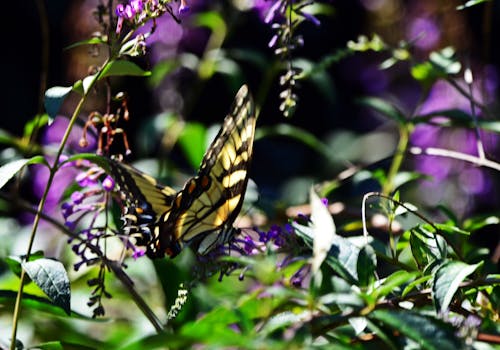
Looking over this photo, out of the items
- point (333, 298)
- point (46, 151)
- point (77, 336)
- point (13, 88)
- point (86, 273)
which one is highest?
point (13, 88)

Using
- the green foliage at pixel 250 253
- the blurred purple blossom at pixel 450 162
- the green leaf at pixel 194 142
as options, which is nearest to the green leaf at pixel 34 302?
the green foliage at pixel 250 253

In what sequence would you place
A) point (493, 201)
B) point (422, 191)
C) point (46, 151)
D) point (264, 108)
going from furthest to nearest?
point (264, 108)
point (422, 191)
point (493, 201)
point (46, 151)

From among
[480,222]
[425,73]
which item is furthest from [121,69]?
[425,73]

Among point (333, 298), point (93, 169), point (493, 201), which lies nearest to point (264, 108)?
point (493, 201)

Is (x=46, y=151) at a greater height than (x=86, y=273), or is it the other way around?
(x=46, y=151)

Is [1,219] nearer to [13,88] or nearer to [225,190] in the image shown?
[225,190]

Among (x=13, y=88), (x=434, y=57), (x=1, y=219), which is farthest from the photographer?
(x=13, y=88)
